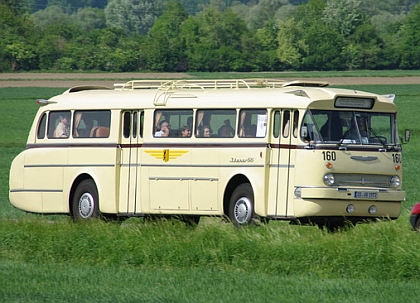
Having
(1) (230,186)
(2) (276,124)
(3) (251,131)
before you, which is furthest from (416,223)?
(1) (230,186)

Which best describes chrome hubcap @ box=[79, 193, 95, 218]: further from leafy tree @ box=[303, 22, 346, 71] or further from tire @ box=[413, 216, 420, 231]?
leafy tree @ box=[303, 22, 346, 71]

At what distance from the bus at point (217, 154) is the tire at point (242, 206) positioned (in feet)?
0.07

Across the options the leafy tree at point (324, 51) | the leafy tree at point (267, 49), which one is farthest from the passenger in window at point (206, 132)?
the leafy tree at point (324, 51)

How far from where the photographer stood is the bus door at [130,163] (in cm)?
2148

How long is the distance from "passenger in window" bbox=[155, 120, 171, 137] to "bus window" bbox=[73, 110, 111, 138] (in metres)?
1.19

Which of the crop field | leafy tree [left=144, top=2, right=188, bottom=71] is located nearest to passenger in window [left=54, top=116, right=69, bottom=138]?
the crop field

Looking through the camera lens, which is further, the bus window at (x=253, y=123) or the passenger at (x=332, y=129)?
the bus window at (x=253, y=123)

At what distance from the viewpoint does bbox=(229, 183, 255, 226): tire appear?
19672mm

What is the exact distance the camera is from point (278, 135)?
19.7 metres

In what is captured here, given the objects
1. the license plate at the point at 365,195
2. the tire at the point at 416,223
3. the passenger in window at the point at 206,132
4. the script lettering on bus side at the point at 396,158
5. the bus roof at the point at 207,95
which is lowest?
the tire at the point at 416,223

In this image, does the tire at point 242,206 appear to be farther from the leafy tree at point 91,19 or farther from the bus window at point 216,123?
the leafy tree at point 91,19

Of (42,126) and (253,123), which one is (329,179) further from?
(42,126)

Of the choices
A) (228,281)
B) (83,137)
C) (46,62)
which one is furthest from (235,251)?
(46,62)

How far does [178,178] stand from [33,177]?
3432mm
